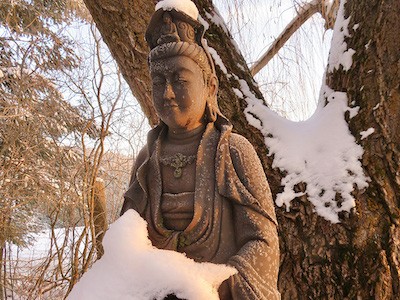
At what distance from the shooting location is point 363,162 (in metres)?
2.74

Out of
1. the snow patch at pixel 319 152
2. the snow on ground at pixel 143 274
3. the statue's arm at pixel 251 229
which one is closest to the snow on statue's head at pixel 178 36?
the statue's arm at pixel 251 229

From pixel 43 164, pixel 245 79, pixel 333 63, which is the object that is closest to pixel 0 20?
pixel 43 164

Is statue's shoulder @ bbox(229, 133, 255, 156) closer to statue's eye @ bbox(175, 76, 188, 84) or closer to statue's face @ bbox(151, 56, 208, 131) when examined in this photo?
statue's face @ bbox(151, 56, 208, 131)

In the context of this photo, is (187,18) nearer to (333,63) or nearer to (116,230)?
(116,230)

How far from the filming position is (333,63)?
3127mm

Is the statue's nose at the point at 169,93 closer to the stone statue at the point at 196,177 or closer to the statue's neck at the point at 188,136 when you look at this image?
the stone statue at the point at 196,177

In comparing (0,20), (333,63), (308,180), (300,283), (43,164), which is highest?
(0,20)

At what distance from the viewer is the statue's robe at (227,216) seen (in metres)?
1.42

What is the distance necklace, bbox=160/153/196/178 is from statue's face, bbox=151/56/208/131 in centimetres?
13

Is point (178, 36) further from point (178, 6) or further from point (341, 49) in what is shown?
point (341, 49)

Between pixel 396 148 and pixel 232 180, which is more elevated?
pixel 396 148

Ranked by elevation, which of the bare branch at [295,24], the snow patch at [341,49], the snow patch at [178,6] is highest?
the bare branch at [295,24]

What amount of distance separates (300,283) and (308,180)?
2.30 ft

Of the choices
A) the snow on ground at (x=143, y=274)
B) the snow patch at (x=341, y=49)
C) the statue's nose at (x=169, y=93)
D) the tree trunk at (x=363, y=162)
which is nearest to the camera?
the snow on ground at (x=143, y=274)
